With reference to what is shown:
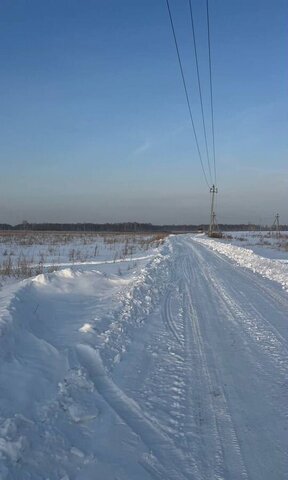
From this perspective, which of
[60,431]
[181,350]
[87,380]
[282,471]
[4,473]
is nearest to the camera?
[4,473]

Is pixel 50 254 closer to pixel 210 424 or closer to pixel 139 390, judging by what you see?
pixel 139 390

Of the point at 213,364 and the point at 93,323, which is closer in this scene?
the point at 213,364

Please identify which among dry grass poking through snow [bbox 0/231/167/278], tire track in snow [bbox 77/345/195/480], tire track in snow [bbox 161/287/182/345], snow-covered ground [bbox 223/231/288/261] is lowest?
tire track in snow [bbox 77/345/195/480]

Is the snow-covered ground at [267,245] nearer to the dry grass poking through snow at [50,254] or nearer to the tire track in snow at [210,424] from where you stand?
the dry grass poking through snow at [50,254]

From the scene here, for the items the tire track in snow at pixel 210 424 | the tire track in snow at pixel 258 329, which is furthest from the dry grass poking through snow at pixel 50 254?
the tire track in snow at pixel 210 424

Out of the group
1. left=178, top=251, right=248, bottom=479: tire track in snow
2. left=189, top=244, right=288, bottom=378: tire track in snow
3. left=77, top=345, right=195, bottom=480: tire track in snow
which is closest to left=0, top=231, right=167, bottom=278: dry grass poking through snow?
left=189, top=244, right=288, bottom=378: tire track in snow

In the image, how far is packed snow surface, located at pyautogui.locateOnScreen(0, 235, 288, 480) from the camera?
336cm

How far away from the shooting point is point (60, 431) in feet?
12.2

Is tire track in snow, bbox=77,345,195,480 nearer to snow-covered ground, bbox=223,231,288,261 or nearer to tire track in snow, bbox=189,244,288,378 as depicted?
tire track in snow, bbox=189,244,288,378

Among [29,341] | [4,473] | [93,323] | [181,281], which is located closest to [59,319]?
[93,323]

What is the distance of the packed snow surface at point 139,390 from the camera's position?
3.36 metres

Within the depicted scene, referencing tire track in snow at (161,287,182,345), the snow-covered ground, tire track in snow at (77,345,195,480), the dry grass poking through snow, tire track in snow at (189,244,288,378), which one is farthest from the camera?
the snow-covered ground

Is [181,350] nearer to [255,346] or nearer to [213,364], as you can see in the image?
[213,364]

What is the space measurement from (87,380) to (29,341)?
1.35 metres
